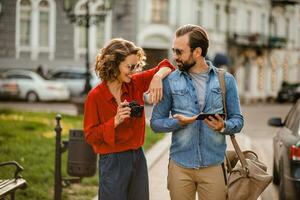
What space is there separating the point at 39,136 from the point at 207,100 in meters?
10.3

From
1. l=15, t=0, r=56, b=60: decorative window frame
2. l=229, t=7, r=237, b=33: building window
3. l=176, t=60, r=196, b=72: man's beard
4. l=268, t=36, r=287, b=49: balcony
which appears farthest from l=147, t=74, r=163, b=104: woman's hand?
l=268, t=36, r=287, b=49: balcony

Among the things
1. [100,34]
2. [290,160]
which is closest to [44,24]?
[100,34]

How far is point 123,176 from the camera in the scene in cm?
470

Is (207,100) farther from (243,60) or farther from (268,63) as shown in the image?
(268,63)

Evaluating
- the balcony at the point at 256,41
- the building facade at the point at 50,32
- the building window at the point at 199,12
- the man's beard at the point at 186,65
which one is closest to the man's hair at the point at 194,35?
the man's beard at the point at 186,65

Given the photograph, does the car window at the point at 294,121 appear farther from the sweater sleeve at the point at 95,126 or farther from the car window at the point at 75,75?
the car window at the point at 75,75

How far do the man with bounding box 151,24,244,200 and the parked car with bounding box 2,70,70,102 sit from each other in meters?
26.7

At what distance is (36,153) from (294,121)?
206 inches

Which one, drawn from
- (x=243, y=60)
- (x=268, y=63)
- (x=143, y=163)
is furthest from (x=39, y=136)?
(x=268, y=63)

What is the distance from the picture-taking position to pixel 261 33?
48719 mm

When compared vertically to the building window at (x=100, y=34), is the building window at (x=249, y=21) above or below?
above

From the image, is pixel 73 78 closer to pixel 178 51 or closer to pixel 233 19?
pixel 233 19

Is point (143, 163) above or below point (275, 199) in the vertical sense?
above

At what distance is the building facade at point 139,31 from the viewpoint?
3631 centimetres
